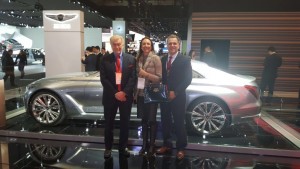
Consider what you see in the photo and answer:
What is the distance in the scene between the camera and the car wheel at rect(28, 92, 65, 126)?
501 cm

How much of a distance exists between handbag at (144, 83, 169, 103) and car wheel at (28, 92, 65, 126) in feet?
6.24

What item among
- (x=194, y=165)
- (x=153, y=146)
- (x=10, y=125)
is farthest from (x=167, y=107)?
(x=10, y=125)

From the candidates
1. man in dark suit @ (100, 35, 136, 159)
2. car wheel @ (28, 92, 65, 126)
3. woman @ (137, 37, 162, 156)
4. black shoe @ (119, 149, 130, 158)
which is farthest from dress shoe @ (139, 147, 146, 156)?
car wheel @ (28, 92, 65, 126)

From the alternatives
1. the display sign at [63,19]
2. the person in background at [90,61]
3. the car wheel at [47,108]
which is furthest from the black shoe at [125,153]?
the display sign at [63,19]

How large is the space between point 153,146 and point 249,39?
7.47 meters

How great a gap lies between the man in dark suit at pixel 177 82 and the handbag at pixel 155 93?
0.08 m

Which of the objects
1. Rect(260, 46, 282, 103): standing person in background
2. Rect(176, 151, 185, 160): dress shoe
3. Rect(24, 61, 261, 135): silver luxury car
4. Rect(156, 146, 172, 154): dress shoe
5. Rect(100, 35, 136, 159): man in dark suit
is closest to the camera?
Rect(100, 35, 136, 159): man in dark suit

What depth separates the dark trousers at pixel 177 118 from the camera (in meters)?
3.85

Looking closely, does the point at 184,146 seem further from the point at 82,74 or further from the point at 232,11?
the point at 232,11

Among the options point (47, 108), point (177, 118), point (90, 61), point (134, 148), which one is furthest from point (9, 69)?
point (177, 118)

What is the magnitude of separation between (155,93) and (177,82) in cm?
32

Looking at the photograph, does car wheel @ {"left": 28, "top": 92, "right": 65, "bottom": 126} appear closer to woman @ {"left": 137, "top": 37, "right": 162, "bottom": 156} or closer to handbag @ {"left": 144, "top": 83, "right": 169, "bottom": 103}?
woman @ {"left": 137, "top": 37, "right": 162, "bottom": 156}

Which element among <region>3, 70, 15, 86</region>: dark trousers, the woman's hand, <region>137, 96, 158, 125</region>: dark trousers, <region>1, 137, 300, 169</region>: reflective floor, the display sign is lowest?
<region>1, 137, 300, 169</region>: reflective floor

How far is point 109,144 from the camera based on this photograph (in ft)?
12.9
